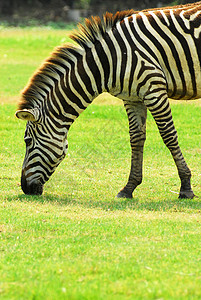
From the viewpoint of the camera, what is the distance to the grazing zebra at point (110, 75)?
8336 millimetres

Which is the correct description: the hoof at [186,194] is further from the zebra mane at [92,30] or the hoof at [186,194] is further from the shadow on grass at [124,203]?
the zebra mane at [92,30]

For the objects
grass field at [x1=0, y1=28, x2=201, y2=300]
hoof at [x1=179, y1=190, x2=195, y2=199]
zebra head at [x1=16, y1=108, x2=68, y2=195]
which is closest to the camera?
grass field at [x1=0, y1=28, x2=201, y2=300]

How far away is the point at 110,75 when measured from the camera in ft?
27.6

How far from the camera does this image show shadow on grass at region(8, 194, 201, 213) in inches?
314

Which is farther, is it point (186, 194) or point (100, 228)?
point (186, 194)

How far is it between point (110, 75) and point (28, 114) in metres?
1.44

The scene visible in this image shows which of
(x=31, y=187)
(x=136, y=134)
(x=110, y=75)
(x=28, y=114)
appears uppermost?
(x=110, y=75)

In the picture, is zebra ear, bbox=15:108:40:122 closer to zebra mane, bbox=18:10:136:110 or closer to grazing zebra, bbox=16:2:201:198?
grazing zebra, bbox=16:2:201:198

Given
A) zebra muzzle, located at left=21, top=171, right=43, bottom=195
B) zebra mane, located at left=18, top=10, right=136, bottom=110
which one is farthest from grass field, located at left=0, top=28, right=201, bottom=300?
zebra mane, located at left=18, top=10, right=136, bottom=110

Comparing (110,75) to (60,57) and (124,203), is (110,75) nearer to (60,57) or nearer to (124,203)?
(60,57)

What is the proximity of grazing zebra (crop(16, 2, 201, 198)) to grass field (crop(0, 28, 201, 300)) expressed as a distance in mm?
663

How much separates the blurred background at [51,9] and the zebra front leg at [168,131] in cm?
3567

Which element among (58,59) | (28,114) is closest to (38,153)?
(28,114)

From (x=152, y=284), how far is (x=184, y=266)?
0.66 metres
